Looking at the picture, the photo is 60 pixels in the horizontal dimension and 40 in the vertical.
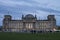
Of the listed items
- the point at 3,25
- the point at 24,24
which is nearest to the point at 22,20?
the point at 24,24

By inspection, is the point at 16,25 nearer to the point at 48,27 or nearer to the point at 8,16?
the point at 8,16

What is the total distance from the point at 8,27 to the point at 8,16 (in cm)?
922

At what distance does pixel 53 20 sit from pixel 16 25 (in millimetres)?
29971

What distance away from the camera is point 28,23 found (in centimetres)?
15425

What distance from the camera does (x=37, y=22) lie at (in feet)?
511

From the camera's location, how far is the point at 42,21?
513ft

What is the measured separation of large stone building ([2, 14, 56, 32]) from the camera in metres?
152

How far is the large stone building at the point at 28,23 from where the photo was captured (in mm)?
152000

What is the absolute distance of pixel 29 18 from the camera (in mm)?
153125

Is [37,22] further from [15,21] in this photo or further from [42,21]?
[15,21]

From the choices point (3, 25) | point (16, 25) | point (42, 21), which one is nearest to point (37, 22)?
point (42, 21)

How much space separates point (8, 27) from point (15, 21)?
8102mm

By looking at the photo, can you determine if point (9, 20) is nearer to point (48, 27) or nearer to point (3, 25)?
point (3, 25)

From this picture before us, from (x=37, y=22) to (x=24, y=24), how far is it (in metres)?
10.6
